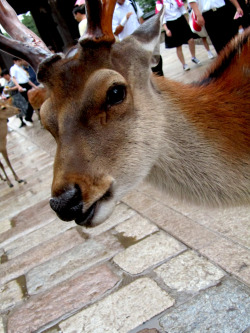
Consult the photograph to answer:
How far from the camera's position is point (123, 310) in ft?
9.36

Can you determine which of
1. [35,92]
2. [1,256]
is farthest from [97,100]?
[35,92]

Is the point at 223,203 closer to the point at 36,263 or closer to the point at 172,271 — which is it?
the point at 172,271

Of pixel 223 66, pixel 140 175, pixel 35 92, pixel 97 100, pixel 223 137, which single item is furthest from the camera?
pixel 35 92

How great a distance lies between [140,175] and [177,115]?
0.52 metres

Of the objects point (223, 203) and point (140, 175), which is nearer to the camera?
point (140, 175)

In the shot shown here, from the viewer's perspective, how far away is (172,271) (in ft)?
10.1

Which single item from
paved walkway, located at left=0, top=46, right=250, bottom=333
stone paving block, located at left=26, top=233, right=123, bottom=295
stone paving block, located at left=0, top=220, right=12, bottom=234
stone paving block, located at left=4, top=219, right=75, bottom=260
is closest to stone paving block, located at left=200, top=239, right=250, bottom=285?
paved walkway, located at left=0, top=46, right=250, bottom=333

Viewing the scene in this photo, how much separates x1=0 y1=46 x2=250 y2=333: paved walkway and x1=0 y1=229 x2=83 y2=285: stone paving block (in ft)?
0.05

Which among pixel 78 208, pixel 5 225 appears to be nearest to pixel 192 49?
pixel 5 225

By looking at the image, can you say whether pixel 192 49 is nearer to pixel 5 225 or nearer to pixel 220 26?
pixel 220 26

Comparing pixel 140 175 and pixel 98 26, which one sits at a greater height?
pixel 98 26

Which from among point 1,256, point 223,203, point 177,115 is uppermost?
point 177,115

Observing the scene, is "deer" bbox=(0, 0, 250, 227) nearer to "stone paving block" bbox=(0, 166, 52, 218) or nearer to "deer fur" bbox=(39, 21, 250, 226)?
"deer fur" bbox=(39, 21, 250, 226)

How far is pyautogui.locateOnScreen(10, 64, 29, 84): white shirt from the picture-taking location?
504 inches
